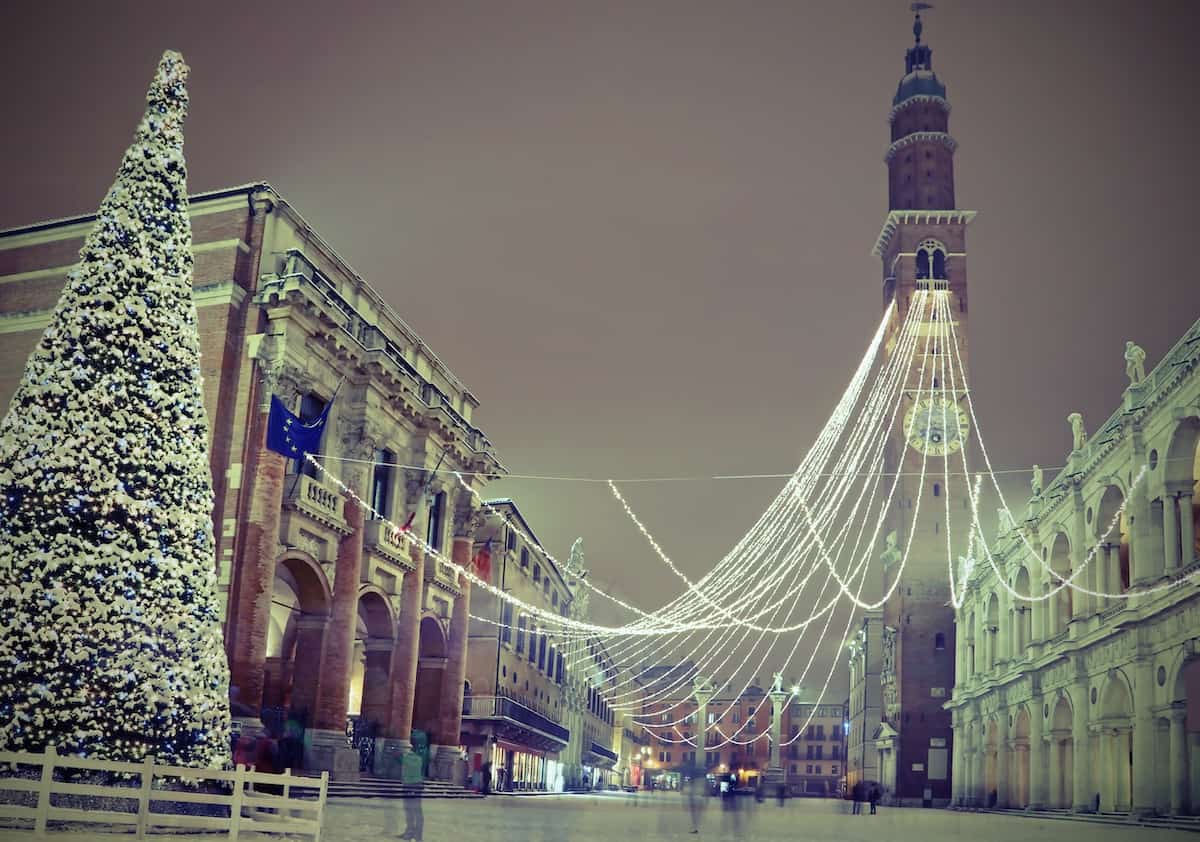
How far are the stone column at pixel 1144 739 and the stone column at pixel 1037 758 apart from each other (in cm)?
1201

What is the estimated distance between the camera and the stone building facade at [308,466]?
88.5ft

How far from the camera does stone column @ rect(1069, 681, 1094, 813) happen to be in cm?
3772

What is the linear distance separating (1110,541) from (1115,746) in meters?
6.86

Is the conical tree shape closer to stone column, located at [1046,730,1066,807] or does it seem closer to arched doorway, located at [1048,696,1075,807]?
arched doorway, located at [1048,696,1075,807]

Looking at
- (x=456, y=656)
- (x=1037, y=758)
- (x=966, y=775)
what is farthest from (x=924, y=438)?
(x=456, y=656)

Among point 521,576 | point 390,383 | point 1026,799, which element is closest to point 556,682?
point 521,576

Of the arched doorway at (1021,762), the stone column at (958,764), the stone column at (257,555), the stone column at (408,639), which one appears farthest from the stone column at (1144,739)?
the stone column at (958,764)

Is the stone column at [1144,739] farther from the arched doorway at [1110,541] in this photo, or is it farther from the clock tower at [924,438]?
the clock tower at [924,438]

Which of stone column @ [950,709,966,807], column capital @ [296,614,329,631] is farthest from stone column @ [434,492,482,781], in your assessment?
stone column @ [950,709,966,807]

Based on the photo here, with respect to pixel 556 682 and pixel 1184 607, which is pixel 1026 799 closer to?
pixel 1184 607

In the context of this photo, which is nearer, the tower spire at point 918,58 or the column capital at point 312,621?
the column capital at point 312,621

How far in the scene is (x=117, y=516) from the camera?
53.7ft

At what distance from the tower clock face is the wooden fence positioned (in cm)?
6036

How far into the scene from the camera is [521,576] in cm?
5622
